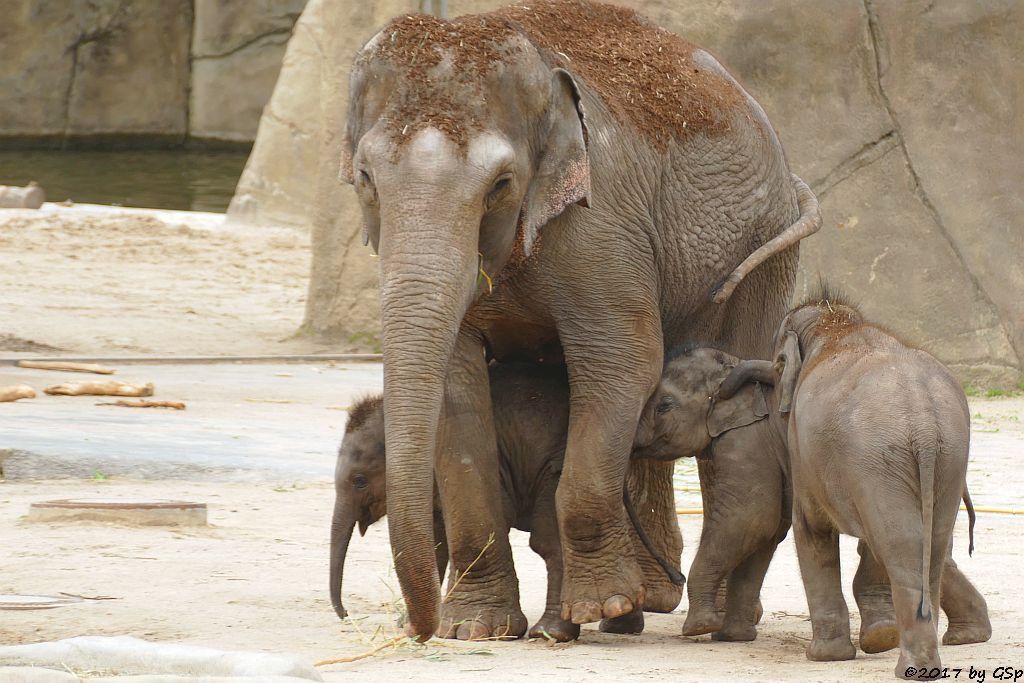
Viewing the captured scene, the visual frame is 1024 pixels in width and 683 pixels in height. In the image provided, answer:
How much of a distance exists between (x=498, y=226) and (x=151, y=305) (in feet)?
33.1

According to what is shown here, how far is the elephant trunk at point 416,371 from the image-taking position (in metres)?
4.77

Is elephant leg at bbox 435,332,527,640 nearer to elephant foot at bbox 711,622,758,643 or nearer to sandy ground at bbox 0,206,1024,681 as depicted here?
sandy ground at bbox 0,206,1024,681

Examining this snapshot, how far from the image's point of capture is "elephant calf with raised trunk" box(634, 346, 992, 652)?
225 inches

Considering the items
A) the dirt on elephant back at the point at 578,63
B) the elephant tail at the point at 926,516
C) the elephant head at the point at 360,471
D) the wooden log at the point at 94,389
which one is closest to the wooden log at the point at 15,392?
the wooden log at the point at 94,389

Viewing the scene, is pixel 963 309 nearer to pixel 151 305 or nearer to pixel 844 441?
pixel 151 305

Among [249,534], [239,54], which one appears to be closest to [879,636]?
[249,534]

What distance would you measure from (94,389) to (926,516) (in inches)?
260

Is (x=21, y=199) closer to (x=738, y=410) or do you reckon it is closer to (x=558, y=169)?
(x=738, y=410)

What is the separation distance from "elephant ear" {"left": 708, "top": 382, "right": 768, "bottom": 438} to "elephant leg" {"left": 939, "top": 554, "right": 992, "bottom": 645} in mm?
779

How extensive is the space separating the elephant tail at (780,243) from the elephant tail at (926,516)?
1.41 metres

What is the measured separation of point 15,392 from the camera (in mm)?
9883

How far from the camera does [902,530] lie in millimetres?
4711

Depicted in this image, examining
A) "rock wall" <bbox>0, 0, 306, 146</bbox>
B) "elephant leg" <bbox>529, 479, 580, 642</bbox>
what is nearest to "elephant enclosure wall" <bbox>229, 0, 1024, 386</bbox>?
"elephant leg" <bbox>529, 479, 580, 642</bbox>

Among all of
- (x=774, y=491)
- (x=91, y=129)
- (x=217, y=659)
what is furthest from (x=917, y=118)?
(x=91, y=129)
